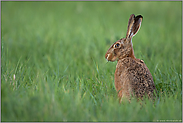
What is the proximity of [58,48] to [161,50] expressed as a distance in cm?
291

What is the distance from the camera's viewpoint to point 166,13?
371 inches

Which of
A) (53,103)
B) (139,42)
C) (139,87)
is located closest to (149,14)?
(139,42)

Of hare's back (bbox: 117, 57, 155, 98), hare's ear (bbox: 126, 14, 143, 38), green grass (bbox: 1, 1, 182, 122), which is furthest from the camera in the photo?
hare's ear (bbox: 126, 14, 143, 38)

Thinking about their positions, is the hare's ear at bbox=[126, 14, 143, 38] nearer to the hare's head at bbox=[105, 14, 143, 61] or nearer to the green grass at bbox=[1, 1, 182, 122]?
the hare's head at bbox=[105, 14, 143, 61]

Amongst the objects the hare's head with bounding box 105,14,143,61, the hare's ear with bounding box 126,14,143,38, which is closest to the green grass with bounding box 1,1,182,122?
the hare's head with bounding box 105,14,143,61

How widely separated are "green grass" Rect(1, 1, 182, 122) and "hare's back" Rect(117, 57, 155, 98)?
207 mm

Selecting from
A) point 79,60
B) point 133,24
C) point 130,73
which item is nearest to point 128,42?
point 133,24

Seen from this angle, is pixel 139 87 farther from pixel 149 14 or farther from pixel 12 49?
pixel 149 14

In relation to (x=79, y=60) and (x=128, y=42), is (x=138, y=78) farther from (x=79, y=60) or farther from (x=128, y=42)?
(x=79, y=60)

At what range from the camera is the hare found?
302 cm

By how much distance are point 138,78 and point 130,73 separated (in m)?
0.14

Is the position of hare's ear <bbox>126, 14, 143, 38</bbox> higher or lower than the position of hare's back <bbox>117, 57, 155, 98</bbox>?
higher

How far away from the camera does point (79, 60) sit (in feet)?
17.9

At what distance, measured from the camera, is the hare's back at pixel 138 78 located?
3.01m
